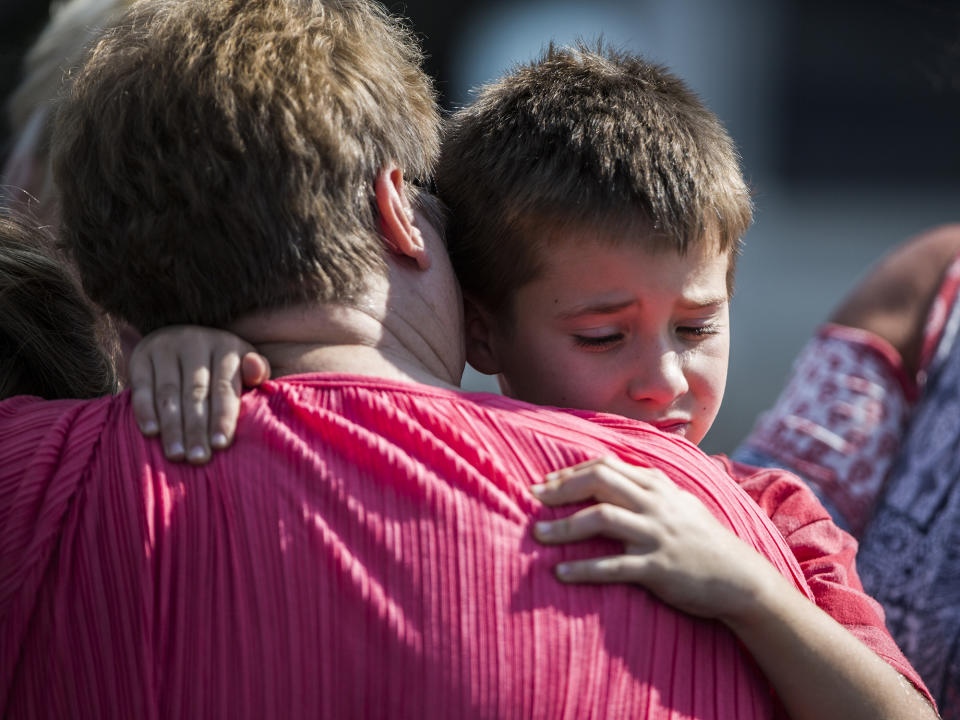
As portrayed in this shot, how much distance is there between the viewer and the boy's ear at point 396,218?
4.99 feet

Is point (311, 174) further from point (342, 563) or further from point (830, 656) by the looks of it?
point (830, 656)

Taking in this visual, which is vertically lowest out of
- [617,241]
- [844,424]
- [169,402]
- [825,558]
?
[844,424]

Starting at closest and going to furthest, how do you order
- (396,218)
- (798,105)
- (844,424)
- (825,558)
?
(396,218) < (825,558) < (844,424) < (798,105)

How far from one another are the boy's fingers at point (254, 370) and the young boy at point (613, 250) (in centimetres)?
62

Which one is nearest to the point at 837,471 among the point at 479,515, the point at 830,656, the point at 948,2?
the point at 830,656

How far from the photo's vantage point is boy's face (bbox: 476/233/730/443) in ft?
5.99

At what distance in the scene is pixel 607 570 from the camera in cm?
130

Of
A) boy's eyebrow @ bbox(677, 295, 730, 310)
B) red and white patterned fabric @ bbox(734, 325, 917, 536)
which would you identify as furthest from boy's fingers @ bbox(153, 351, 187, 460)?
red and white patterned fabric @ bbox(734, 325, 917, 536)

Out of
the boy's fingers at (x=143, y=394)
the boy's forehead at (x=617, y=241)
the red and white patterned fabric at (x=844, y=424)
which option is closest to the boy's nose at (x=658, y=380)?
the boy's forehead at (x=617, y=241)

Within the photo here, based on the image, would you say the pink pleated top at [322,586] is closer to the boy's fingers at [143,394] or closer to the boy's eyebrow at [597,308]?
the boy's fingers at [143,394]

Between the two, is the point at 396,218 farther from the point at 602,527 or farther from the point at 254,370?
the point at 602,527

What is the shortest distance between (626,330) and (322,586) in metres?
0.81

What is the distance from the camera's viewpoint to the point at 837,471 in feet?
8.64

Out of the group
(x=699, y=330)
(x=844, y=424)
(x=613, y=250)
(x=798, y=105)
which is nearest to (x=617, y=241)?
(x=613, y=250)
